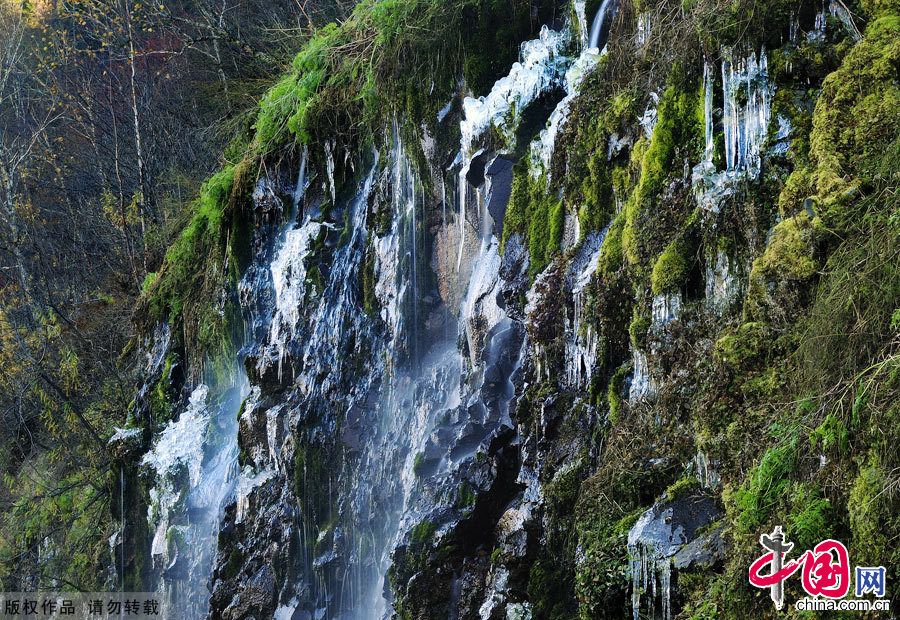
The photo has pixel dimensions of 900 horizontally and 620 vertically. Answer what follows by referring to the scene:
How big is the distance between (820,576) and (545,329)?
2.90m

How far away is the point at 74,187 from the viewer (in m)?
17.3

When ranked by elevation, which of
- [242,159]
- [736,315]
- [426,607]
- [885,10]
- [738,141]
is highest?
[242,159]

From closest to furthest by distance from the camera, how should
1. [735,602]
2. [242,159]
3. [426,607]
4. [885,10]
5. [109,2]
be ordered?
1. [735,602]
2. [885,10]
3. [426,607]
4. [242,159]
5. [109,2]

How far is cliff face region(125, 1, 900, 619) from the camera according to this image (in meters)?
4.11

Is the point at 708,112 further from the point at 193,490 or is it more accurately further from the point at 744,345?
the point at 193,490

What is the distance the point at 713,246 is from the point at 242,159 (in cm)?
716

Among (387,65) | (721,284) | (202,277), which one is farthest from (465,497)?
(202,277)

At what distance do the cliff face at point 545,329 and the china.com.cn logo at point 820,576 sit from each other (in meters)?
0.05

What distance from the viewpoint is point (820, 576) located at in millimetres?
3539

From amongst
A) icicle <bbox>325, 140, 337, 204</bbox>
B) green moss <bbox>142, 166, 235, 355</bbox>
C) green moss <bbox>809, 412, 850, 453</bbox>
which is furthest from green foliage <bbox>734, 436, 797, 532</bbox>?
green moss <bbox>142, 166, 235, 355</bbox>

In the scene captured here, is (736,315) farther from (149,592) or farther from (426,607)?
(149,592)

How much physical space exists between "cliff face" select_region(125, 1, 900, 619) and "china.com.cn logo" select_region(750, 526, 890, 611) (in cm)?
5

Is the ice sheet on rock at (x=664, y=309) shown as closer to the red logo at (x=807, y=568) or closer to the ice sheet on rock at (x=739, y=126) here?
the ice sheet on rock at (x=739, y=126)

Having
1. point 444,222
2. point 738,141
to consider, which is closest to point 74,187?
point 444,222
